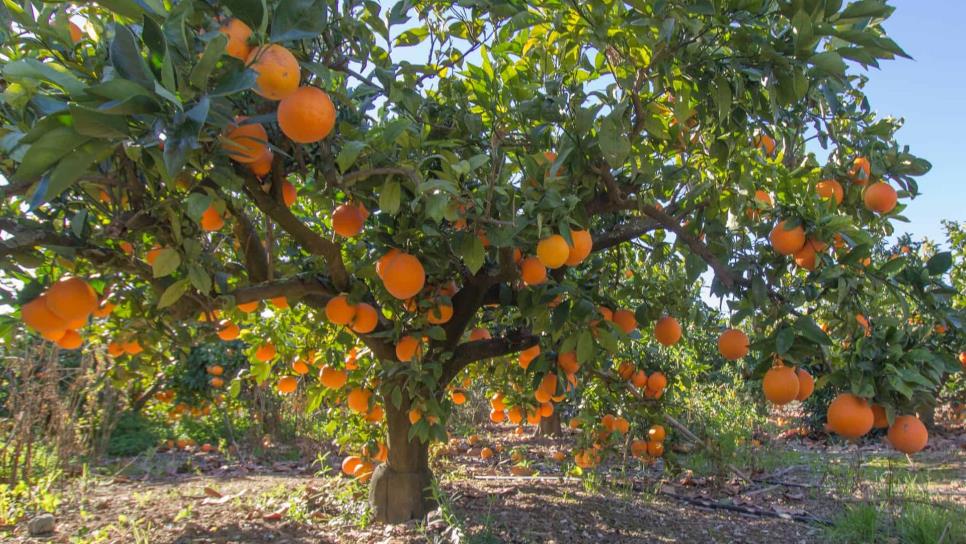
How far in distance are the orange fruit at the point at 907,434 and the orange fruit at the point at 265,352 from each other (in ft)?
9.56

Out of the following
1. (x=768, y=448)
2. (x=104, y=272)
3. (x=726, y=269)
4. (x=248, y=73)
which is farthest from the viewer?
(x=768, y=448)

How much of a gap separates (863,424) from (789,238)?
1.84 feet

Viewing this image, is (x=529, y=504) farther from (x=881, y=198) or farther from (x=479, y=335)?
(x=881, y=198)

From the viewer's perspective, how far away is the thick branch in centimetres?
195

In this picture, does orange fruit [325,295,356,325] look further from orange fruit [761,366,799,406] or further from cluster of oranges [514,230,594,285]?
orange fruit [761,366,799,406]

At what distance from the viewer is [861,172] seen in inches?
83.8

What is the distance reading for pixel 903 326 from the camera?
77.6 inches

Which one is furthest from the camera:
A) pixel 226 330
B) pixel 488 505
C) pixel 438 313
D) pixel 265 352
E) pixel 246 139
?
pixel 488 505

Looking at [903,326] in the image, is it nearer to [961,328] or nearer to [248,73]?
[961,328]

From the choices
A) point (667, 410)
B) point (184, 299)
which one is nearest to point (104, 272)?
point (184, 299)

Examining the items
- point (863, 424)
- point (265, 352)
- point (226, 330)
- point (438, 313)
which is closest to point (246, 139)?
point (438, 313)

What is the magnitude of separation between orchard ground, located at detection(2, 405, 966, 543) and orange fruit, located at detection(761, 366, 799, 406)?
4.91 feet

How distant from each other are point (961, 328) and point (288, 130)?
6.30ft

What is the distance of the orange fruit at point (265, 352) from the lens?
328 centimetres
